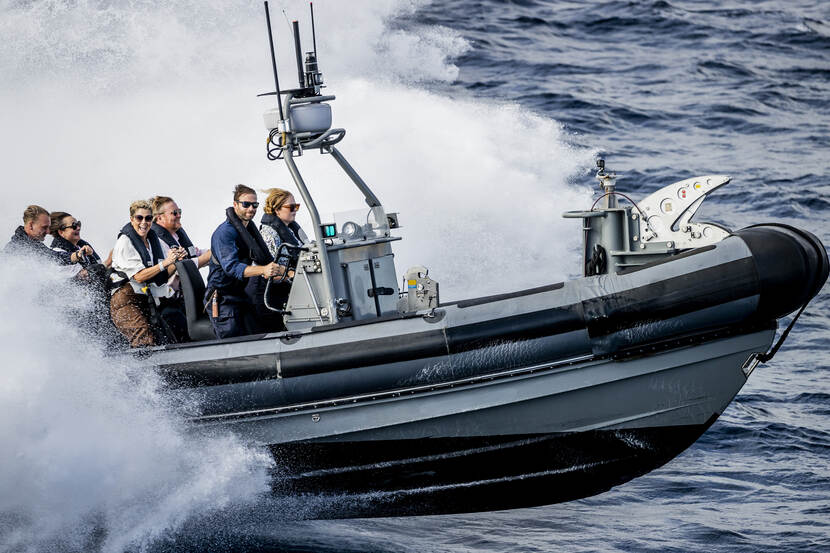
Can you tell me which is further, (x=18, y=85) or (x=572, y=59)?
(x=572, y=59)

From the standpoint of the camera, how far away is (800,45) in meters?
16.6

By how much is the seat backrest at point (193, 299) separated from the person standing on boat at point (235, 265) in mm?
143

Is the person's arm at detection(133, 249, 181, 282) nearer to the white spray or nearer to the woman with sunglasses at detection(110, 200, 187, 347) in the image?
the woman with sunglasses at detection(110, 200, 187, 347)

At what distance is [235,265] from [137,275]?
26.3 inches

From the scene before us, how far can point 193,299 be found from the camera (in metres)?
6.52

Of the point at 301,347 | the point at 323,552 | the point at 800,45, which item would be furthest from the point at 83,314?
the point at 800,45

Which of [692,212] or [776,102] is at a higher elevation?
[776,102]

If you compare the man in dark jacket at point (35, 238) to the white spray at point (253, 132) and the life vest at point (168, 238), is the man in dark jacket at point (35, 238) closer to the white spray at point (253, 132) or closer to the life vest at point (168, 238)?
the life vest at point (168, 238)

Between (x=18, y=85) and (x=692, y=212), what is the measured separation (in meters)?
10.4

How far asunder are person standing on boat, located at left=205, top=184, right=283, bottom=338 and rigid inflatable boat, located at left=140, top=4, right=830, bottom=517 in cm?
27

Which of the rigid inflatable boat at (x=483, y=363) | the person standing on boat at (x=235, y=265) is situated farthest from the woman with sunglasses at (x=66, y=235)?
the rigid inflatable boat at (x=483, y=363)

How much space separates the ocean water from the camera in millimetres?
5938

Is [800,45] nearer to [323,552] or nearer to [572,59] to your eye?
[572,59]

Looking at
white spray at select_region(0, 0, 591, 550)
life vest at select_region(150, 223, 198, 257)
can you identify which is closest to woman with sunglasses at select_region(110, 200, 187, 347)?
life vest at select_region(150, 223, 198, 257)
